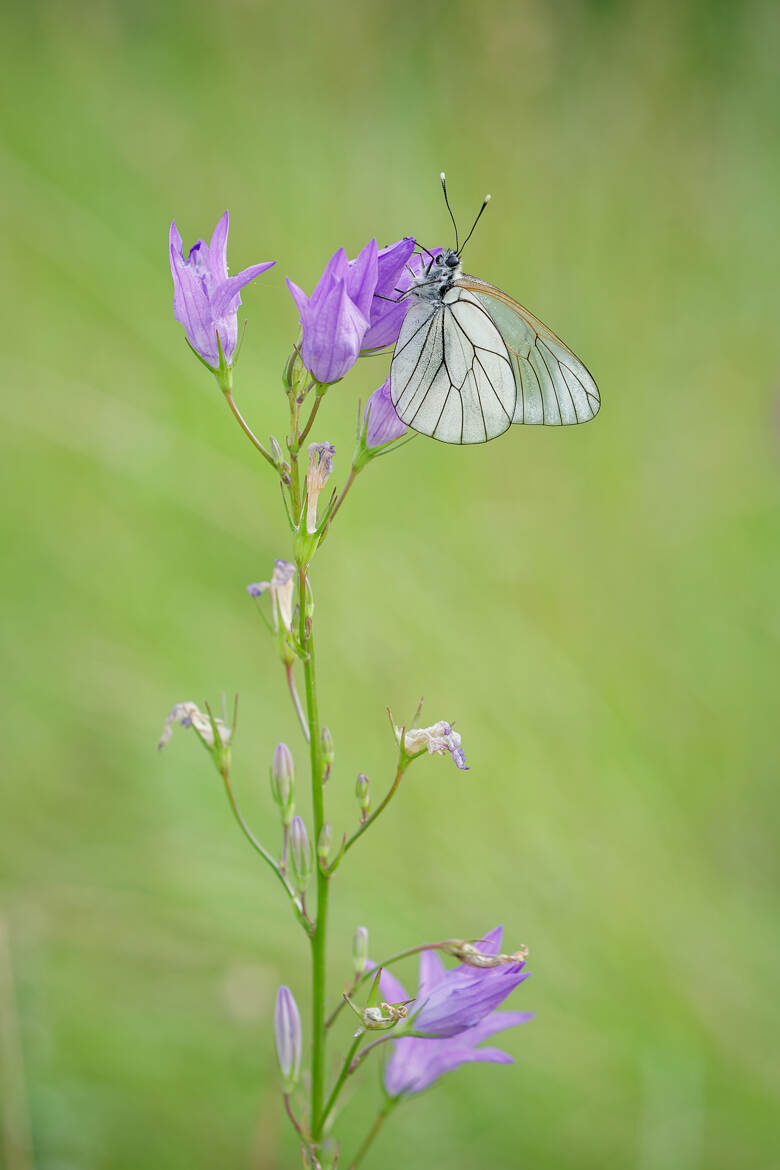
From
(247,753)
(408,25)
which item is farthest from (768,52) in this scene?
(247,753)

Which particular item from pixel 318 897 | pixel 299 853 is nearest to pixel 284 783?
pixel 299 853

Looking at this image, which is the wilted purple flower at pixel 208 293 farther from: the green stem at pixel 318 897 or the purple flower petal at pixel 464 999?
the purple flower petal at pixel 464 999

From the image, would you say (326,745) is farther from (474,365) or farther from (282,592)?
(474,365)

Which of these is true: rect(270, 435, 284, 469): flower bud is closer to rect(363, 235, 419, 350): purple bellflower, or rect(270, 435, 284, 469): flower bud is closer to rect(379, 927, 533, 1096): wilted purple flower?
rect(363, 235, 419, 350): purple bellflower

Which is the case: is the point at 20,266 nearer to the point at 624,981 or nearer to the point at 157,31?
the point at 157,31

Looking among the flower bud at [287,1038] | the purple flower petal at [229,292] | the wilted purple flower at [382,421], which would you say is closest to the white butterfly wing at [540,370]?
the wilted purple flower at [382,421]

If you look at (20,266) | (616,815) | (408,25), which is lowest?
(616,815)

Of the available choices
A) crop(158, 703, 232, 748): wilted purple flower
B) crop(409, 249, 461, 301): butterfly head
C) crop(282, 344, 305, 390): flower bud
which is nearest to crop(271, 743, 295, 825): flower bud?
crop(158, 703, 232, 748): wilted purple flower
